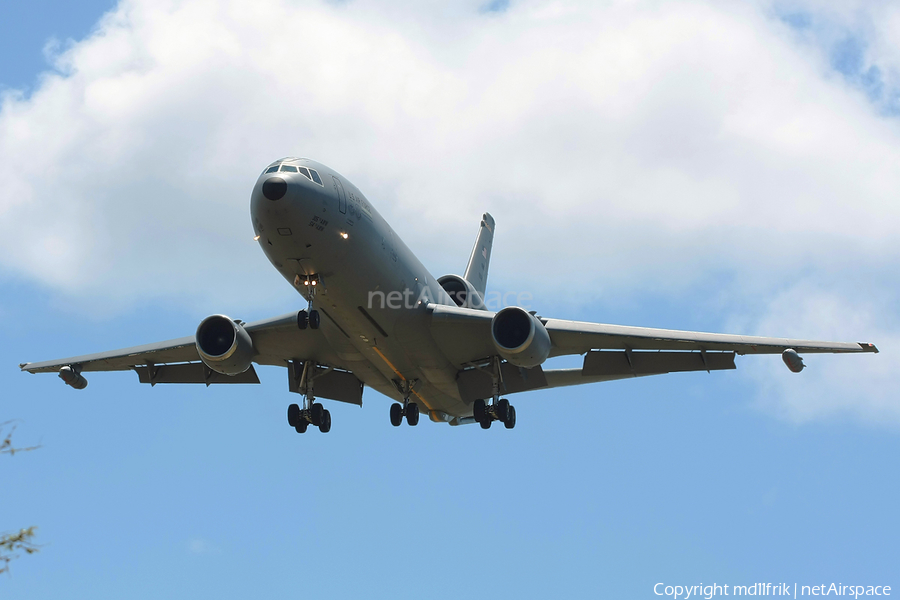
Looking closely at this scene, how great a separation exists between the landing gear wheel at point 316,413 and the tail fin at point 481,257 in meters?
11.1

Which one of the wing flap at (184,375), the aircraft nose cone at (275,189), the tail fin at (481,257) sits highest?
the tail fin at (481,257)

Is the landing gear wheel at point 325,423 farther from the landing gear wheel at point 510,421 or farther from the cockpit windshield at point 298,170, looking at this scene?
the cockpit windshield at point 298,170

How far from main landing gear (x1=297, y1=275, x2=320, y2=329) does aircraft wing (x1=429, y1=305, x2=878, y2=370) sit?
462 centimetres

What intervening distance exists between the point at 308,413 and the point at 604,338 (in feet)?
31.1

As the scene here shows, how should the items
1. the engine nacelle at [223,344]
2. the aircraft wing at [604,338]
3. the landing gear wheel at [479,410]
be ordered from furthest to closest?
the landing gear wheel at [479,410] → the engine nacelle at [223,344] → the aircraft wing at [604,338]

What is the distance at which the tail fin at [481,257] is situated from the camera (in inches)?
1432

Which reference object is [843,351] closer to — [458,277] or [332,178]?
[458,277]

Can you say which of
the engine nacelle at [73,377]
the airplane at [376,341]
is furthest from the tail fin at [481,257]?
the engine nacelle at [73,377]

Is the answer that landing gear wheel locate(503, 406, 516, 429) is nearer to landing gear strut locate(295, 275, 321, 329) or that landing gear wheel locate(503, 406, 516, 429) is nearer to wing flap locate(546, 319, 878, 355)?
wing flap locate(546, 319, 878, 355)

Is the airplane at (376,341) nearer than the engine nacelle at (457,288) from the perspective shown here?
Yes

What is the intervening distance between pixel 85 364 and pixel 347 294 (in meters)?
12.6

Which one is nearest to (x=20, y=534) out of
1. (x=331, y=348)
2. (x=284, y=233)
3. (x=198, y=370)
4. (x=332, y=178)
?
(x=284, y=233)

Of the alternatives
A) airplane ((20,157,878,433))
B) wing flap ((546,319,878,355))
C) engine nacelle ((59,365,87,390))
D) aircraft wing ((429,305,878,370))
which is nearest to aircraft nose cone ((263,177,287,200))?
airplane ((20,157,878,433))

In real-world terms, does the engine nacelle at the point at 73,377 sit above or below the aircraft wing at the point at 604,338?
below
